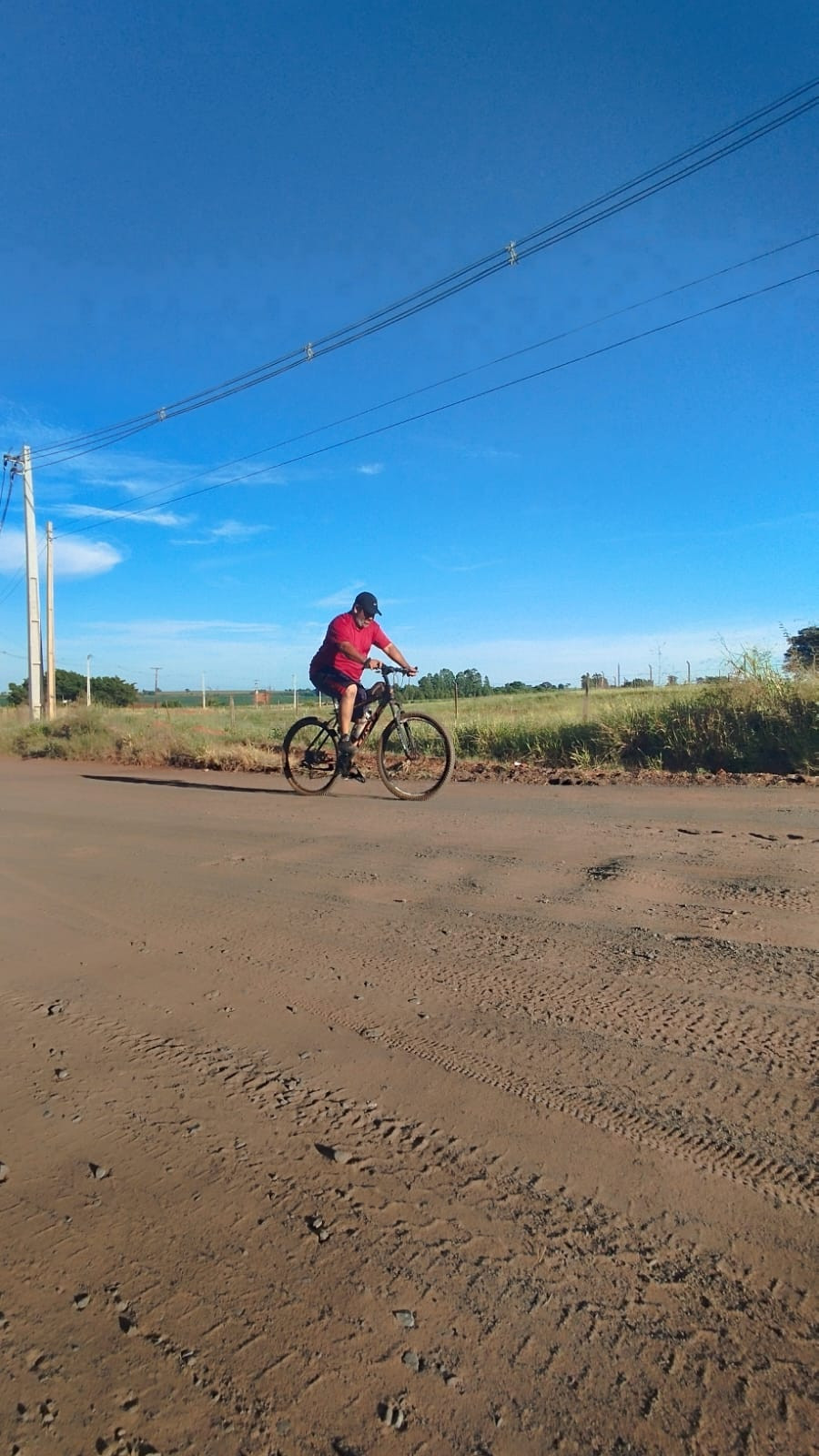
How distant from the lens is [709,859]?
168 inches

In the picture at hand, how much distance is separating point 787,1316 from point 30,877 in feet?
14.8

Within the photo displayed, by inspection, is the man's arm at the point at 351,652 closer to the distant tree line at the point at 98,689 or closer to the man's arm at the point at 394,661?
the man's arm at the point at 394,661

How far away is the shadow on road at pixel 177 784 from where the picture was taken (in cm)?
899

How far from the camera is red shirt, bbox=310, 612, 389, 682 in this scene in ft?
25.6

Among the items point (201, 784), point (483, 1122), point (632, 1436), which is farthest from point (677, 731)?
point (632, 1436)

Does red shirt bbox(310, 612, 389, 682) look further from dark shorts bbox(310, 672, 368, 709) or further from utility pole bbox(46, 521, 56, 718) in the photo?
utility pole bbox(46, 521, 56, 718)

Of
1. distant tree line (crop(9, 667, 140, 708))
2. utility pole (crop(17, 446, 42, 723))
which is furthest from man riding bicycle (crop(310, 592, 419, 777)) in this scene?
distant tree line (crop(9, 667, 140, 708))

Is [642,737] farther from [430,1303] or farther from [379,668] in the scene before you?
[430,1303]

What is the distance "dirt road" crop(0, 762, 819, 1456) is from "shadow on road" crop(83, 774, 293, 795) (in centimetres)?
504

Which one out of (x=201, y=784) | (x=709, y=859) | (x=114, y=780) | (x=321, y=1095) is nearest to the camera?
(x=321, y=1095)

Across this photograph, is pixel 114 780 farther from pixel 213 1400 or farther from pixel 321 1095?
pixel 213 1400

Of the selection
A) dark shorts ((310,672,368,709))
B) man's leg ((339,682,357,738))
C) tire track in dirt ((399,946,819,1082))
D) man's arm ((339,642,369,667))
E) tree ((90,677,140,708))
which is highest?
tree ((90,677,140,708))

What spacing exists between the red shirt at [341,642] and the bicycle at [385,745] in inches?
11.3

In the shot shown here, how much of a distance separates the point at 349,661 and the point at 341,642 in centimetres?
21
